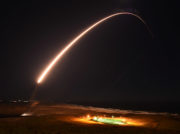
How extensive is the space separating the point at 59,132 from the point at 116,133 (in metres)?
3.74

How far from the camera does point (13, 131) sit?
513 inches

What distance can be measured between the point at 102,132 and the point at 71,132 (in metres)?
2.13

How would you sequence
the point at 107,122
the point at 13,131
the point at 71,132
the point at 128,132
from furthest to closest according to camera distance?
the point at 107,122
the point at 128,132
the point at 71,132
the point at 13,131

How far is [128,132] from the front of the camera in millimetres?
15188

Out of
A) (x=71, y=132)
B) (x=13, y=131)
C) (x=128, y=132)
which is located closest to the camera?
(x=13, y=131)

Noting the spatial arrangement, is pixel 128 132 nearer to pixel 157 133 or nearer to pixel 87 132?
pixel 157 133

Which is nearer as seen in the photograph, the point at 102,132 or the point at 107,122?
the point at 102,132

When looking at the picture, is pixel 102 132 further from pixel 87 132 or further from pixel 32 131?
pixel 32 131

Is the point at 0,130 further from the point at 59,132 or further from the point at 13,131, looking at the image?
the point at 59,132

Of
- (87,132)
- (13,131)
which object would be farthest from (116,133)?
(13,131)

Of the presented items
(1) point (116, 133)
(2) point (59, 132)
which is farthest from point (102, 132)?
(2) point (59, 132)

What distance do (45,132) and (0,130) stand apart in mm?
2639

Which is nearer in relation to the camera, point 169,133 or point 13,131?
point 13,131

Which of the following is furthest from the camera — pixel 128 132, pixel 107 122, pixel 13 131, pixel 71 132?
pixel 107 122
